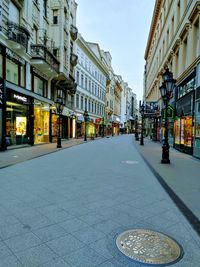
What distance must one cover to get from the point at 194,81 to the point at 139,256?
524 inches

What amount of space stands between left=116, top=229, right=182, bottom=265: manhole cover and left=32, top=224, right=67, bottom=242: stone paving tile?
3.15ft

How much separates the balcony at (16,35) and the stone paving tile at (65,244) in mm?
15028

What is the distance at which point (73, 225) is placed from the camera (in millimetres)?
3988

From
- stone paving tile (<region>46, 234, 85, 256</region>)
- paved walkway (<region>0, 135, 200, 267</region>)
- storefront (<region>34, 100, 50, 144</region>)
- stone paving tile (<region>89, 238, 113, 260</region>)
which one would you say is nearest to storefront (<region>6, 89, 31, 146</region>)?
storefront (<region>34, 100, 50, 144</region>)

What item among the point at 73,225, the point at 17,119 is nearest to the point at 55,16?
the point at 17,119

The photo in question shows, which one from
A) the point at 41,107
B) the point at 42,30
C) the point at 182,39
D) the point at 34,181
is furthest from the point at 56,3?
the point at 34,181

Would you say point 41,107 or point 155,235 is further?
point 41,107

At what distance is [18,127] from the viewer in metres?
18.0

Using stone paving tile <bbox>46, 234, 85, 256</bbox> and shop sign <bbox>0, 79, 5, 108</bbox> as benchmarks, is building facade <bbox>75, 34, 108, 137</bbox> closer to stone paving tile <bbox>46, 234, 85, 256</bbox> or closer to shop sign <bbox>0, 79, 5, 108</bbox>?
shop sign <bbox>0, 79, 5, 108</bbox>

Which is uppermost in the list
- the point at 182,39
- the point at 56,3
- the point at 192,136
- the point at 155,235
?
the point at 56,3

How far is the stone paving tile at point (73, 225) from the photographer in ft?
12.6

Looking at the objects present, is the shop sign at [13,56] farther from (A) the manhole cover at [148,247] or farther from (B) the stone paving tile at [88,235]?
(A) the manhole cover at [148,247]

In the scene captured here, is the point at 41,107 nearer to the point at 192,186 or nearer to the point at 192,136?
the point at 192,136

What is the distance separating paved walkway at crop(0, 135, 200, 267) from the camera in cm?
300
